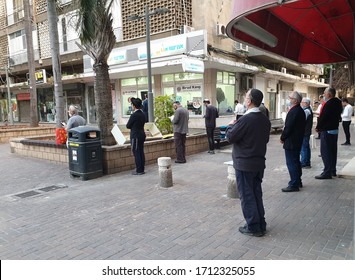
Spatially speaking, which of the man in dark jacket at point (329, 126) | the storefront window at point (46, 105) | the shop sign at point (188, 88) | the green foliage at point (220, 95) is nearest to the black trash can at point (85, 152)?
the man in dark jacket at point (329, 126)

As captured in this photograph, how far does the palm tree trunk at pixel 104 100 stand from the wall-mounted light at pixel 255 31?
4.25 m

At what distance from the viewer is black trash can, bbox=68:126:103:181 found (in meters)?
6.73

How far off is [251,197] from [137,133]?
4.05 m

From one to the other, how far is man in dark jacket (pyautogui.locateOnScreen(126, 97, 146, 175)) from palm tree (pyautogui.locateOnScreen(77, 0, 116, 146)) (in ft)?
3.98

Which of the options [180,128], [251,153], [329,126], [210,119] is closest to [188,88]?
[210,119]

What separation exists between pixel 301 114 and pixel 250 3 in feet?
7.99

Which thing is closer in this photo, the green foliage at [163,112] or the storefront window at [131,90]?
the green foliage at [163,112]

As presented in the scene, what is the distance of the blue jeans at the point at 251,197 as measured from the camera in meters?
3.68

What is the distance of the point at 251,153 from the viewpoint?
11.8ft

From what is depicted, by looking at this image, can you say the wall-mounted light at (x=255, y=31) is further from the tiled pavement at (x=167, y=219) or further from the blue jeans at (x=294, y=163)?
the tiled pavement at (x=167, y=219)

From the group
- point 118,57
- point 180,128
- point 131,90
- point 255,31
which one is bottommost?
point 180,128

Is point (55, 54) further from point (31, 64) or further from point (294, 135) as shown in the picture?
point (294, 135)

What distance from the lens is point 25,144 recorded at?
33.8 feet

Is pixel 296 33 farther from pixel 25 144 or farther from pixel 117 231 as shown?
pixel 25 144
